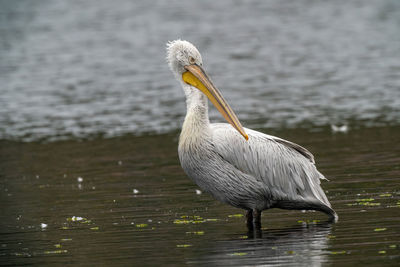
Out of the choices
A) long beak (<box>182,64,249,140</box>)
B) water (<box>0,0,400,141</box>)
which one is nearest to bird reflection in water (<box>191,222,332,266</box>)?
long beak (<box>182,64,249,140</box>)

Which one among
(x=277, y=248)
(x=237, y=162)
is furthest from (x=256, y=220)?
(x=277, y=248)

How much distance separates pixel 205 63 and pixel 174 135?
10.7 m

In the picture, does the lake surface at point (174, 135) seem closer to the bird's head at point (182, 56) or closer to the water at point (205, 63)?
the water at point (205, 63)

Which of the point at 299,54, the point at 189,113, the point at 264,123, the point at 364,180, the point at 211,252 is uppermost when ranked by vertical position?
the point at 299,54

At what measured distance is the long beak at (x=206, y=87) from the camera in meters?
7.79

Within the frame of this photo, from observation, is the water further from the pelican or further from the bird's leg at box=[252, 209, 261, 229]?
the bird's leg at box=[252, 209, 261, 229]

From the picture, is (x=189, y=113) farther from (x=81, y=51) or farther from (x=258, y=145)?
(x=81, y=51)

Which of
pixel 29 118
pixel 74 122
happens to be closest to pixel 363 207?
pixel 74 122

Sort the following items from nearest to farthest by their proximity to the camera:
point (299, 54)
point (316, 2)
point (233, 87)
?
point (233, 87) → point (299, 54) → point (316, 2)

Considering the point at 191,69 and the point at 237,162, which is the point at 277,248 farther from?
the point at 191,69

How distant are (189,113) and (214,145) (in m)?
0.38

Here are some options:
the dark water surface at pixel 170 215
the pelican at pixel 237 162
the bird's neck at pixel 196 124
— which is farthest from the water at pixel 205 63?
the bird's neck at pixel 196 124

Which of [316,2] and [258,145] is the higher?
[316,2]

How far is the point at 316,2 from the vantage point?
137 feet
